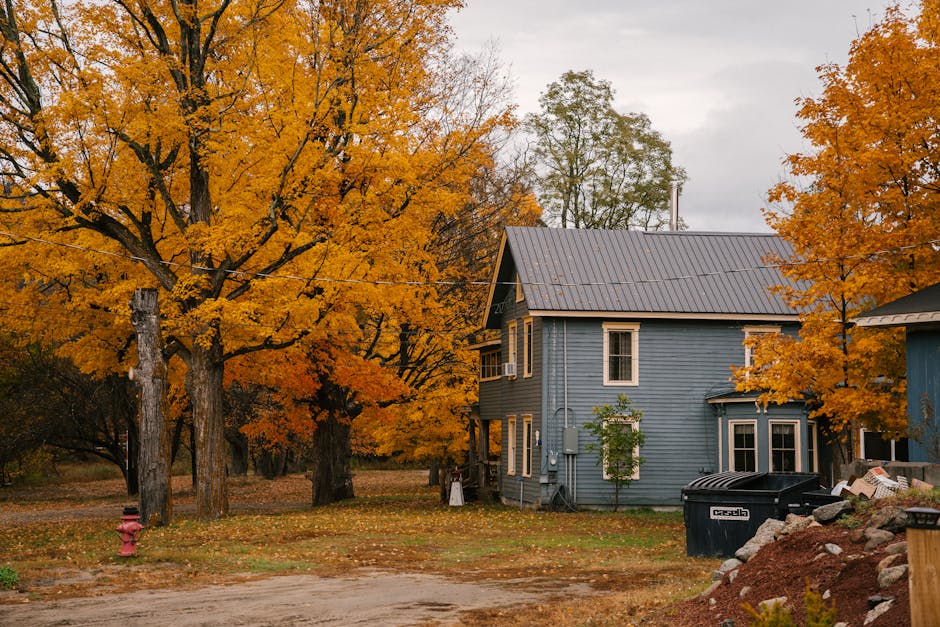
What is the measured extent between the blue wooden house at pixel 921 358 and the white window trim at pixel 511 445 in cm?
1762

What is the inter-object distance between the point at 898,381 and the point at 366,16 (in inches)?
627

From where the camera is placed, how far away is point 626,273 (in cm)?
3216

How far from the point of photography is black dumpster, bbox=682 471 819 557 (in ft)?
54.8

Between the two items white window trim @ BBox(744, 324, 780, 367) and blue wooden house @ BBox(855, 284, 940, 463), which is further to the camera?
white window trim @ BBox(744, 324, 780, 367)

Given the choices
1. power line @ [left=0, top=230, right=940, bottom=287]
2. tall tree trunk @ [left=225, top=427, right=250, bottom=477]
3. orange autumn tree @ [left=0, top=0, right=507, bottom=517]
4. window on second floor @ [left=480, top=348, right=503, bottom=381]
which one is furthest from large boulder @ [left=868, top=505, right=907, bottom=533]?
tall tree trunk @ [left=225, top=427, right=250, bottom=477]

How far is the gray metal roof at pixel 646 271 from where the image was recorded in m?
31.1

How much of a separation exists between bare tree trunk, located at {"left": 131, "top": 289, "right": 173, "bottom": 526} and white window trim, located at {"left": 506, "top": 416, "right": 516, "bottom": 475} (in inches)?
533

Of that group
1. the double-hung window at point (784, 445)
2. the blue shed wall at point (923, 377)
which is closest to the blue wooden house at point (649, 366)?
the double-hung window at point (784, 445)

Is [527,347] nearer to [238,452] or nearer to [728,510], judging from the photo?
[728,510]

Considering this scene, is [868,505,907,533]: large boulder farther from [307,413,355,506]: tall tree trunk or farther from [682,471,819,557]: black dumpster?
[307,413,355,506]: tall tree trunk

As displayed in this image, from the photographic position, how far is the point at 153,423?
23391 millimetres

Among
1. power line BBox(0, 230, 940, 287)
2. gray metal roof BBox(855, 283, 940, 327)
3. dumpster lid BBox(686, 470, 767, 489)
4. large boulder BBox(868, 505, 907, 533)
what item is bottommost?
dumpster lid BBox(686, 470, 767, 489)

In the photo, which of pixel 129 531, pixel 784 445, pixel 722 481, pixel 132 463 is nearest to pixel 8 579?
pixel 129 531

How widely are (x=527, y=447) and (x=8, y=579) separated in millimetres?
20356
